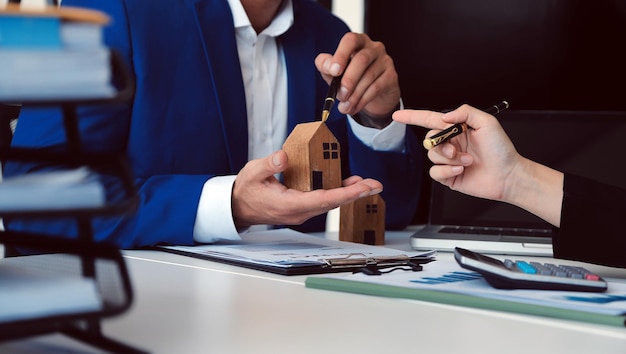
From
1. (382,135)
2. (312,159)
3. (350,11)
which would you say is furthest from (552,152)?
(350,11)

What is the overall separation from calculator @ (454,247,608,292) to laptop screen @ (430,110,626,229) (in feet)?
2.16

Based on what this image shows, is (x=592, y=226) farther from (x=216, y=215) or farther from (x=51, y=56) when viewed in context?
(x=51, y=56)

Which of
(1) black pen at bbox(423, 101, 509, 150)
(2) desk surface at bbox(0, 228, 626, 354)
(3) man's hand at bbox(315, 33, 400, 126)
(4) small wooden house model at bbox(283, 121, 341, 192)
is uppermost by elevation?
(3) man's hand at bbox(315, 33, 400, 126)

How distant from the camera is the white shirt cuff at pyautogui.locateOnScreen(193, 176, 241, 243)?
4.25 ft

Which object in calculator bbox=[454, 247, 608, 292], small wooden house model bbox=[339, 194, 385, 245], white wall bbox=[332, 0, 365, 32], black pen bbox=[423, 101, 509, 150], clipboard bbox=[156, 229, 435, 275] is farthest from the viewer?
white wall bbox=[332, 0, 365, 32]

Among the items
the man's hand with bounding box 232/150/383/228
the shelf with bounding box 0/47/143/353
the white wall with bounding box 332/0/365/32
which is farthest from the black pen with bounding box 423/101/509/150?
the white wall with bounding box 332/0/365/32

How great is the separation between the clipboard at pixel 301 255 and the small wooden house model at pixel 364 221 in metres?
0.07

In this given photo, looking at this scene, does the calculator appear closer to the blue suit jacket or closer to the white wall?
the blue suit jacket

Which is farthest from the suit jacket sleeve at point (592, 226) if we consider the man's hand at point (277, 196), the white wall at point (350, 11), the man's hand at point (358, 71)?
the white wall at point (350, 11)

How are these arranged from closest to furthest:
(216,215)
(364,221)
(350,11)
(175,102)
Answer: (216,215)
(364,221)
(175,102)
(350,11)

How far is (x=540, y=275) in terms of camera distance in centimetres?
89

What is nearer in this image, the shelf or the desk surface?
the shelf

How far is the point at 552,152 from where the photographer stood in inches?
64.9

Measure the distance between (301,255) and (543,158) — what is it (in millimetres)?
741
